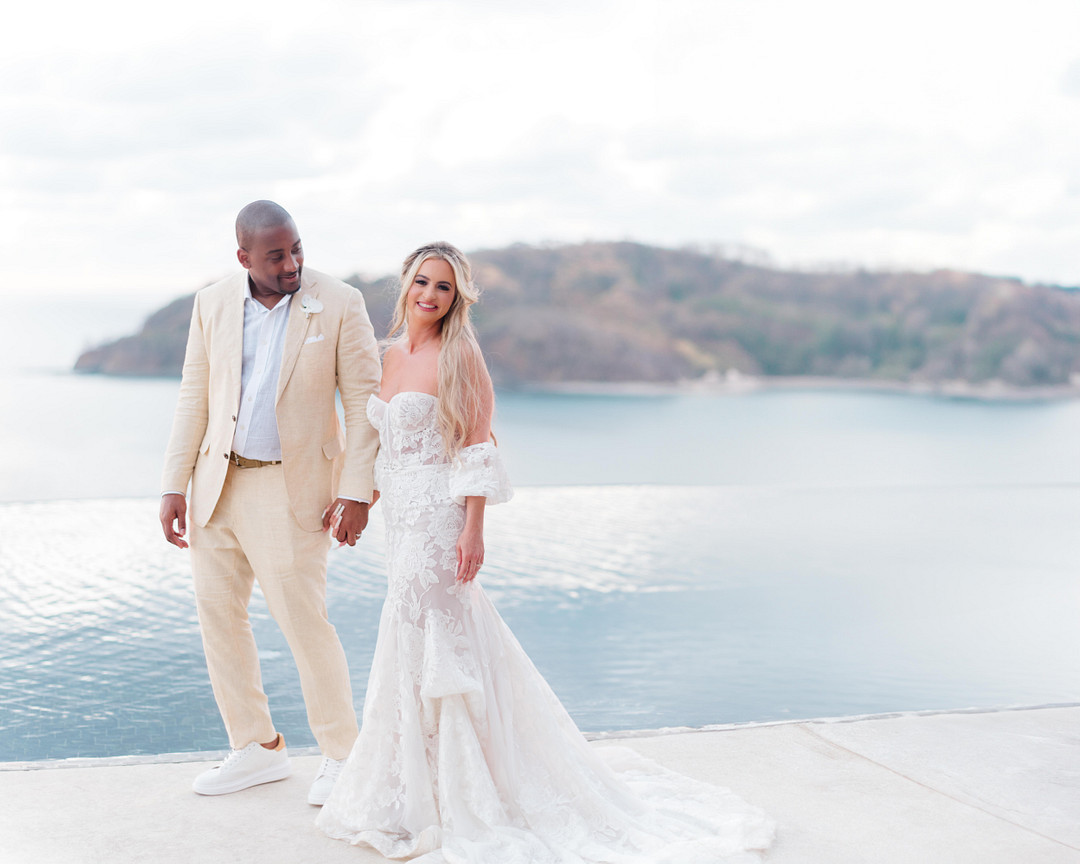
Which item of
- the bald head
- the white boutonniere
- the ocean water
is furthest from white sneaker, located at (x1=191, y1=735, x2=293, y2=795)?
the bald head

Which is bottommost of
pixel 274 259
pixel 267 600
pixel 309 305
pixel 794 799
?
pixel 794 799

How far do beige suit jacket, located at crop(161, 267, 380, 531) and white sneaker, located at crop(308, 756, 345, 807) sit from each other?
23.6 inches

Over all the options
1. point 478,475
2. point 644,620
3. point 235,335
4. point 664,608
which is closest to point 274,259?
point 235,335

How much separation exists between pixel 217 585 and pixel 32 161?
2220cm

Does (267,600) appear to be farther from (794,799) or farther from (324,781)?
(794,799)

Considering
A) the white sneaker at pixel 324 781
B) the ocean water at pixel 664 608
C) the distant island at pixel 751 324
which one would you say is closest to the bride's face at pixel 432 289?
the white sneaker at pixel 324 781

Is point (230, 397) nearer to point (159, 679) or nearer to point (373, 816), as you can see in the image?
point (373, 816)

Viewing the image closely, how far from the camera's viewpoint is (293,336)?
2455 millimetres

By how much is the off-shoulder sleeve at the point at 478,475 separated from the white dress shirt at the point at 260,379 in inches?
19.9

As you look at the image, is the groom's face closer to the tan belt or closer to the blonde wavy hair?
the blonde wavy hair

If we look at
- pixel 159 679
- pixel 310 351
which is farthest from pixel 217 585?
pixel 159 679

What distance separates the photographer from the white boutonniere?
2.47 metres

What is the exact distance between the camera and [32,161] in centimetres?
2134

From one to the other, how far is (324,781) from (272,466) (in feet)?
2.58
